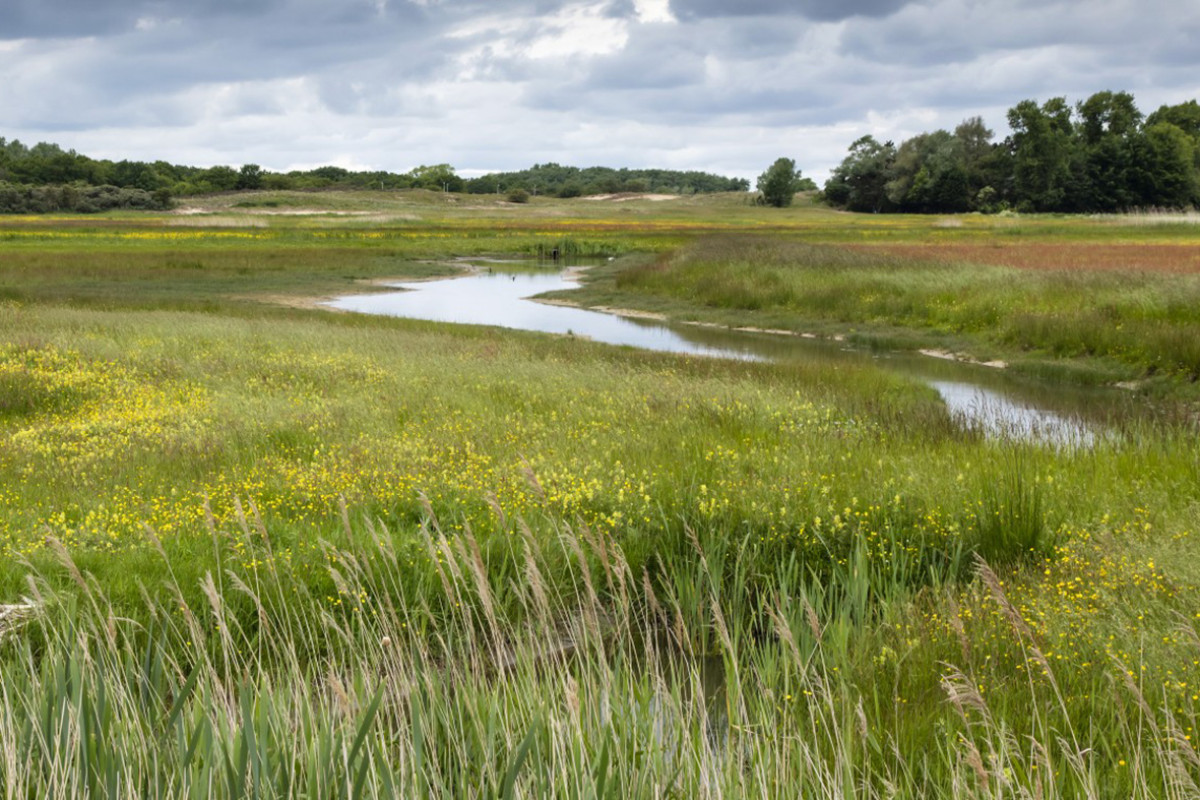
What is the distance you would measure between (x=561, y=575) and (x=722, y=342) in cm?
2315

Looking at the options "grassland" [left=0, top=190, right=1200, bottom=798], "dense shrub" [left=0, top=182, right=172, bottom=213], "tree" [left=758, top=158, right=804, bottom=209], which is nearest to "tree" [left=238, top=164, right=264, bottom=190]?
"dense shrub" [left=0, top=182, right=172, bottom=213]

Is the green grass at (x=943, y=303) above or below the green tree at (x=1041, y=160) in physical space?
below

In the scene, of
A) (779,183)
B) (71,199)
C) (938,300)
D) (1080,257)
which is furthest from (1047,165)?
(71,199)

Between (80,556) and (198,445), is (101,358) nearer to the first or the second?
(198,445)

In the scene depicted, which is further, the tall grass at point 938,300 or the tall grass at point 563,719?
the tall grass at point 938,300

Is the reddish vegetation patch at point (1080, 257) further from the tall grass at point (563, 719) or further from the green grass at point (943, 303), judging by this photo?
the tall grass at point (563, 719)

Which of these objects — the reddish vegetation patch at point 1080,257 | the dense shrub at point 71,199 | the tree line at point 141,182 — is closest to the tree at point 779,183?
the tree line at point 141,182

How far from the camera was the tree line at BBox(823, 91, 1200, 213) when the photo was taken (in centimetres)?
10138

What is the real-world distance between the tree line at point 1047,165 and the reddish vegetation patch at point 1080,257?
196ft

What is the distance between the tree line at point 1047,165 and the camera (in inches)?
3991

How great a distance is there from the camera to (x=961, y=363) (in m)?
26.9

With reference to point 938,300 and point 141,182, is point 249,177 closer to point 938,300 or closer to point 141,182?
point 141,182

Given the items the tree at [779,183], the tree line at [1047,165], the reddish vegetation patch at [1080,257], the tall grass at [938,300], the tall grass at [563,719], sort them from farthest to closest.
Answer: the tree at [779,183] → the tree line at [1047,165] → the reddish vegetation patch at [1080,257] → the tall grass at [938,300] → the tall grass at [563,719]

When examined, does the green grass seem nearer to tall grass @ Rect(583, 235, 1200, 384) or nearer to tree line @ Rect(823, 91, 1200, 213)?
tall grass @ Rect(583, 235, 1200, 384)
